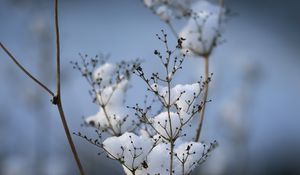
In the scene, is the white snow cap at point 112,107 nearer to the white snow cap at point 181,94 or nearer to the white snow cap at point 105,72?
the white snow cap at point 105,72

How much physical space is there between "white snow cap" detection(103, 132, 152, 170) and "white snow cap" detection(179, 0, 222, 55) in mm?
985

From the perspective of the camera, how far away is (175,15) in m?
3.96

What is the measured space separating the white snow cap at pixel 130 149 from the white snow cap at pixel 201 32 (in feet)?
3.23

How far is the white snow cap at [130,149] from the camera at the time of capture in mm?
2812

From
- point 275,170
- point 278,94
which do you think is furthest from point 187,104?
point 278,94

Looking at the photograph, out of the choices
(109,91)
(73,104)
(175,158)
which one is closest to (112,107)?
(109,91)

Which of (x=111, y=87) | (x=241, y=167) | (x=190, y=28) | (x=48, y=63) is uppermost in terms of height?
(x=48, y=63)

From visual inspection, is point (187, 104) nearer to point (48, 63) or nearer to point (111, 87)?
point (111, 87)

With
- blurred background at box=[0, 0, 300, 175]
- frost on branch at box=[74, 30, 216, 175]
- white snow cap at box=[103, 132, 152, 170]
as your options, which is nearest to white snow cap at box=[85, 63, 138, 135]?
frost on branch at box=[74, 30, 216, 175]

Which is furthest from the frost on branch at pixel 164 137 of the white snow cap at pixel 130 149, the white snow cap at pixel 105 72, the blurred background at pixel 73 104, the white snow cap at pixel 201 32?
the blurred background at pixel 73 104

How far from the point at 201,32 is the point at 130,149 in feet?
3.74

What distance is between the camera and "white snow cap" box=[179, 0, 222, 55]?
3.77 metres

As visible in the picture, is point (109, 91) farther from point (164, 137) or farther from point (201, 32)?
point (164, 137)

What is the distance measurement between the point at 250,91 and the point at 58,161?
242cm
